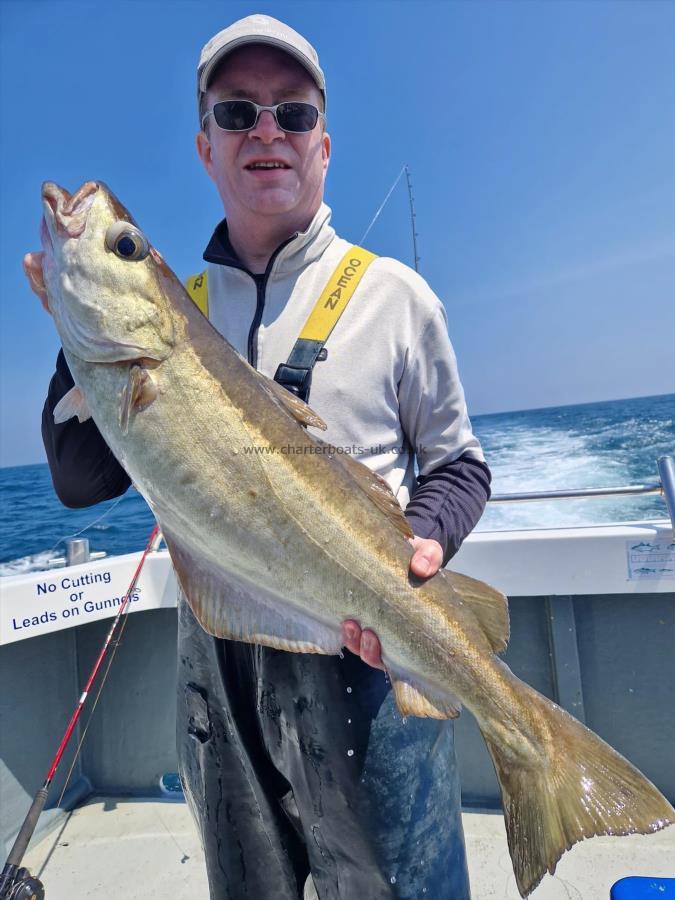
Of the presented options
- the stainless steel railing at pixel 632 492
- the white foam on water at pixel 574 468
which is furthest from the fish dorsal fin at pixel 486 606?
the white foam on water at pixel 574 468

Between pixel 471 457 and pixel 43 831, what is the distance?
4.25 meters

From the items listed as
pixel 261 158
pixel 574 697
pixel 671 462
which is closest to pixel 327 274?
pixel 261 158

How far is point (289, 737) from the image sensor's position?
207 cm

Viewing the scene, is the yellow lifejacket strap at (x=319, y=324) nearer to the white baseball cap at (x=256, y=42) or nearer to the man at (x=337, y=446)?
the man at (x=337, y=446)

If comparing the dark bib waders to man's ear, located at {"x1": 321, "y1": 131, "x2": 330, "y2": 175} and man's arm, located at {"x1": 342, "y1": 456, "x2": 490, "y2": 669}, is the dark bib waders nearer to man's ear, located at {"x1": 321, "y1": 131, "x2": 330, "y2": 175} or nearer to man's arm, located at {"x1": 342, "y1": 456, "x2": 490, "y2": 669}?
man's arm, located at {"x1": 342, "y1": 456, "x2": 490, "y2": 669}

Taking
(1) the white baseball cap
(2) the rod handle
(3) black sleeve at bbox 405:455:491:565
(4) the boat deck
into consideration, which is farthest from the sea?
(1) the white baseball cap

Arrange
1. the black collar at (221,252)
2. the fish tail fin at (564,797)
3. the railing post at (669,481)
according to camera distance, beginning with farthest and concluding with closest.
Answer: the railing post at (669,481) < the black collar at (221,252) < the fish tail fin at (564,797)

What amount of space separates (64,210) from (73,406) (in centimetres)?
66

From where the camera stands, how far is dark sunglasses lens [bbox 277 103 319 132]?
2.38m

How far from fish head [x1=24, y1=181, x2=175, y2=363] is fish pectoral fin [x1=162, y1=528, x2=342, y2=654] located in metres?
0.66

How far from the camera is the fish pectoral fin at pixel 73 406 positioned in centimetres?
208

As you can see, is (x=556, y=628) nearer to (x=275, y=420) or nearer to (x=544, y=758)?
(x=544, y=758)

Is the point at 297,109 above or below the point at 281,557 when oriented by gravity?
above

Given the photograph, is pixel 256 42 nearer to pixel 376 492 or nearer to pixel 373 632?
pixel 376 492
